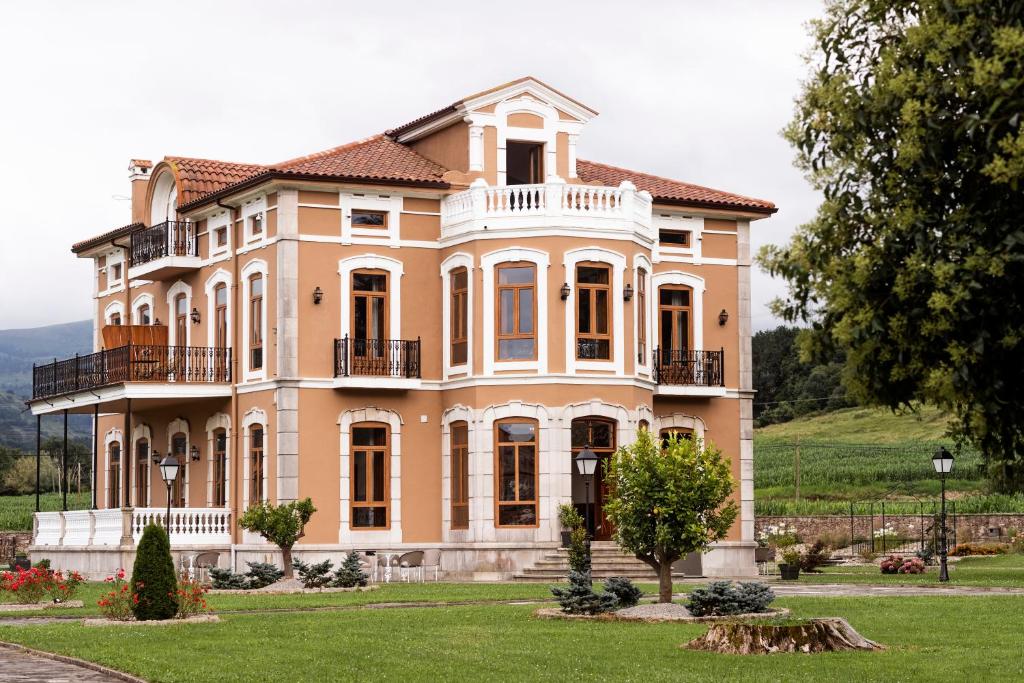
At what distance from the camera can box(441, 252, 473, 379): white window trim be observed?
3575 centimetres

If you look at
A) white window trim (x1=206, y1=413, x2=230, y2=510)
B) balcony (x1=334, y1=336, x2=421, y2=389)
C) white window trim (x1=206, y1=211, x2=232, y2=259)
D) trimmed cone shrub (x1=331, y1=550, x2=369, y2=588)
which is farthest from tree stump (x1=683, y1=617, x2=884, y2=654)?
white window trim (x1=206, y1=211, x2=232, y2=259)

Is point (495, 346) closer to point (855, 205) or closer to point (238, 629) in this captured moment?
point (238, 629)

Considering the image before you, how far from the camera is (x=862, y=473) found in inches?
2872

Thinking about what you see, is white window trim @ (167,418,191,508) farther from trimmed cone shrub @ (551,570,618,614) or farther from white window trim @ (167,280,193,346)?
trimmed cone shrub @ (551,570,618,614)

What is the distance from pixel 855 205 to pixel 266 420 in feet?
78.8

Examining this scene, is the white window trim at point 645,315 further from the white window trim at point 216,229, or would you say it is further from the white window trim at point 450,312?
the white window trim at point 216,229

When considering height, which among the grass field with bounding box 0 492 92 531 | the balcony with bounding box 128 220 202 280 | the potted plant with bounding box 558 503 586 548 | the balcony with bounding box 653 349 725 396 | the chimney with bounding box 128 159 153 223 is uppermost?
the chimney with bounding box 128 159 153 223

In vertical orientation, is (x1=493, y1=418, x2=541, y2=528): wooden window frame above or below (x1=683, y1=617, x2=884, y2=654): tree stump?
above

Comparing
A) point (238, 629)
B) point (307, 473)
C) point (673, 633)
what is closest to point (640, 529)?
point (673, 633)

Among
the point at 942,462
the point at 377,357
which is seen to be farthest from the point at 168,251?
the point at 942,462

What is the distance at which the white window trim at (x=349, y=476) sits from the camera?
3541 cm

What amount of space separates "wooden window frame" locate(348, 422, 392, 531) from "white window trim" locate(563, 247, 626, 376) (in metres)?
4.49

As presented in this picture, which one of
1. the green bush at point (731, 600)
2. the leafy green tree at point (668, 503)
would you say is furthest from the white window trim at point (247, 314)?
the green bush at point (731, 600)

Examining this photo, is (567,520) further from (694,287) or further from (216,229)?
(216,229)
